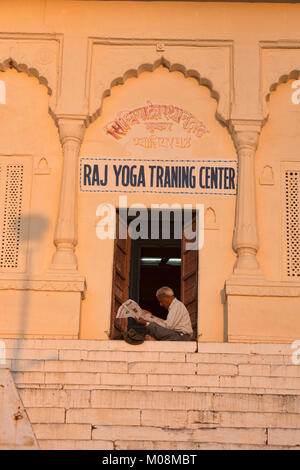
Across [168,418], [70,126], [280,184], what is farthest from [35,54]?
[168,418]

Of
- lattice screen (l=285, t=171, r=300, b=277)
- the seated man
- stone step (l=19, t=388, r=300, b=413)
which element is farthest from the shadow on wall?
stone step (l=19, t=388, r=300, b=413)

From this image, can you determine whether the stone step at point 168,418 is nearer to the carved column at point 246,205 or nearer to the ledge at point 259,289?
the ledge at point 259,289

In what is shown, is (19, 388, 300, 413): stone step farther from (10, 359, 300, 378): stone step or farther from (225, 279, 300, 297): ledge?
(225, 279, 300, 297): ledge

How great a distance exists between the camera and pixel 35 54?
43.6 ft

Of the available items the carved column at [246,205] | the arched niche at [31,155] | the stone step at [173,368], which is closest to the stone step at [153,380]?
the stone step at [173,368]

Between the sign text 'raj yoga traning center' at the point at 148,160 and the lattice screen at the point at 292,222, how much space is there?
18 millimetres

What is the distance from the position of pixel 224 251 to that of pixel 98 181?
74.0 inches

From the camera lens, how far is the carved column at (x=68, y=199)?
40.8 ft

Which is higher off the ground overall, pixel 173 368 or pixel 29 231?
pixel 29 231

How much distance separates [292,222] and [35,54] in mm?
4074

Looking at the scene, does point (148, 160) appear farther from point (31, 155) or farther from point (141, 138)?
point (31, 155)

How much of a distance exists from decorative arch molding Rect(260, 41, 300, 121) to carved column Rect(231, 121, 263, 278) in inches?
24.5
